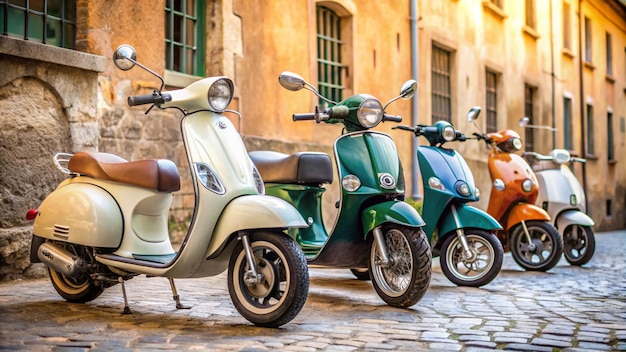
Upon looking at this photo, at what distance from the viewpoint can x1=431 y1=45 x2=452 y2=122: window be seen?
15180mm

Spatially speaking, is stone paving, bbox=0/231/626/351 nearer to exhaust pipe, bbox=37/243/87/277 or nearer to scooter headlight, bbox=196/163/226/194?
exhaust pipe, bbox=37/243/87/277

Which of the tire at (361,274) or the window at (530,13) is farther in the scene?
the window at (530,13)

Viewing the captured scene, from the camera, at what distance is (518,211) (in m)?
8.02

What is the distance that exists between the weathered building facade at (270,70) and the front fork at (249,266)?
2.72m

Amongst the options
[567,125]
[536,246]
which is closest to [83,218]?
[536,246]

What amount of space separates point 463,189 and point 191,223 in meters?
2.75

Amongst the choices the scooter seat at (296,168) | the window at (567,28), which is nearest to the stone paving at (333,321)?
the scooter seat at (296,168)

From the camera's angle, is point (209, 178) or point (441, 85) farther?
point (441, 85)

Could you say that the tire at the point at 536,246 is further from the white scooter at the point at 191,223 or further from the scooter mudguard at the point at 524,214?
the white scooter at the point at 191,223

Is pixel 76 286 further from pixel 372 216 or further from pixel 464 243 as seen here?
pixel 464 243

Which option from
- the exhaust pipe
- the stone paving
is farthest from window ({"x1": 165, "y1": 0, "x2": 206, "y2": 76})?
the exhaust pipe

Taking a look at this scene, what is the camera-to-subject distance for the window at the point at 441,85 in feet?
49.8

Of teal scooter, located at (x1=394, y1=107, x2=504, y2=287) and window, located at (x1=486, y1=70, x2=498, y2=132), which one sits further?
window, located at (x1=486, y1=70, x2=498, y2=132)

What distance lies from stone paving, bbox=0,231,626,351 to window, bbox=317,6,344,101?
216 inches
